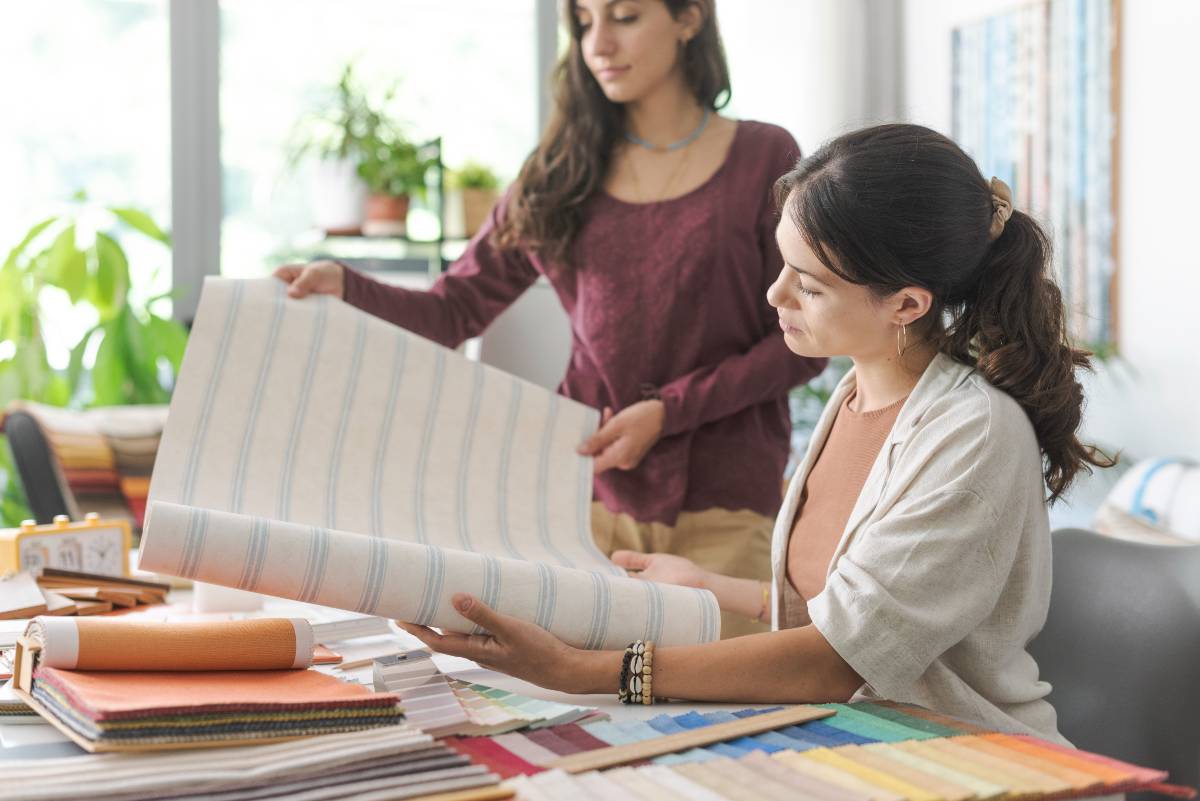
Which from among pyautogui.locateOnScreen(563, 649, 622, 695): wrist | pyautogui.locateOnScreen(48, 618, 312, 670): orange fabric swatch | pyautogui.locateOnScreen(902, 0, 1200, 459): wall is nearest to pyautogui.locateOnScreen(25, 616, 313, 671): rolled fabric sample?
pyautogui.locateOnScreen(48, 618, 312, 670): orange fabric swatch

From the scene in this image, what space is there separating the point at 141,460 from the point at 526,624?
210 centimetres

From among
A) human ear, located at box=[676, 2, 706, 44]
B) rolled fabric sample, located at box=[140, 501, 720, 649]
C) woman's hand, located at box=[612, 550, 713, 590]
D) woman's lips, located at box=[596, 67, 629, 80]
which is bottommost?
woman's hand, located at box=[612, 550, 713, 590]

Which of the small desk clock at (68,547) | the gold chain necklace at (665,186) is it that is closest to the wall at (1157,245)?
the gold chain necklace at (665,186)

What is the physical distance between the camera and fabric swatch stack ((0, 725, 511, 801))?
844 mm

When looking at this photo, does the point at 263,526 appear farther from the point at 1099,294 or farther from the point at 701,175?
the point at 1099,294

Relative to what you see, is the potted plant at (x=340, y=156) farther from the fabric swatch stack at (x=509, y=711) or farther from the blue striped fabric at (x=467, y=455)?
the fabric swatch stack at (x=509, y=711)

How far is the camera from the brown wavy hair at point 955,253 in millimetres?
1250

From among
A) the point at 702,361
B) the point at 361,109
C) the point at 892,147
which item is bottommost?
the point at 702,361

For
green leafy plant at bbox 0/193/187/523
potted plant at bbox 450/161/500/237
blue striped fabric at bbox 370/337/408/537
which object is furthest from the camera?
potted plant at bbox 450/161/500/237

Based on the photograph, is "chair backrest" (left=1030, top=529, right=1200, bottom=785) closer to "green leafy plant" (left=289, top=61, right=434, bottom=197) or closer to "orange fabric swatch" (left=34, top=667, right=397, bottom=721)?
"orange fabric swatch" (left=34, top=667, right=397, bottom=721)

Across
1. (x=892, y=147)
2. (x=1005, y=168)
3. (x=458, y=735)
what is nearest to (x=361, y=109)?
(x=1005, y=168)

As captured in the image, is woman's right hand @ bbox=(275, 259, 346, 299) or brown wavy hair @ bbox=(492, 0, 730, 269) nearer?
woman's right hand @ bbox=(275, 259, 346, 299)

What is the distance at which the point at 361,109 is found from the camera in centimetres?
427

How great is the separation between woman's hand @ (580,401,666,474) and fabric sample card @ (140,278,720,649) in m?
0.05
